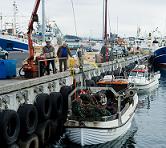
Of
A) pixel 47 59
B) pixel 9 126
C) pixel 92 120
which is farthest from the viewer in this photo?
pixel 47 59

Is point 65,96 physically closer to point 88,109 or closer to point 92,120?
point 88,109

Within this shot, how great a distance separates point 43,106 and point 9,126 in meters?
3.43

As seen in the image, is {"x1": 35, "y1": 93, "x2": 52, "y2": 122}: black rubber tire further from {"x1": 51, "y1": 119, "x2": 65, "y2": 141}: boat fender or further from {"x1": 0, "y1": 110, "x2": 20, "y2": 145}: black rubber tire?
{"x1": 0, "y1": 110, "x2": 20, "y2": 145}: black rubber tire

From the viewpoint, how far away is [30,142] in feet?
58.8

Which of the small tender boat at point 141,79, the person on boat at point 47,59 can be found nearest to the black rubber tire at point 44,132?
the person on boat at point 47,59

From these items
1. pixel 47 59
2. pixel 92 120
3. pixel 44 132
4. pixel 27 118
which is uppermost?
pixel 47 59

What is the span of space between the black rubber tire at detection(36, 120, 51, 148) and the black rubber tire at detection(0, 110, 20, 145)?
2630 mm

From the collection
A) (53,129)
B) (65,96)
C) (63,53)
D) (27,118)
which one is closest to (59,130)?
(53,129)

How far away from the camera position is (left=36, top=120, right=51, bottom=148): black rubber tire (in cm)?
1942

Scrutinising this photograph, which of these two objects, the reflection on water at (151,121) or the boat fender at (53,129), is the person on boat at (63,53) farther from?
the reflection on water at (151,121)

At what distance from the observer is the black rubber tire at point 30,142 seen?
17406 mm

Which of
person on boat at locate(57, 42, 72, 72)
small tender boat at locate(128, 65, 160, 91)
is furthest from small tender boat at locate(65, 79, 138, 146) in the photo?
small tender boat at locate(128, 65, 160, 91)

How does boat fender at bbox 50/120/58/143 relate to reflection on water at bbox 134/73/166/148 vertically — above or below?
above

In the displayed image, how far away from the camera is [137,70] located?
46406 millimetres
